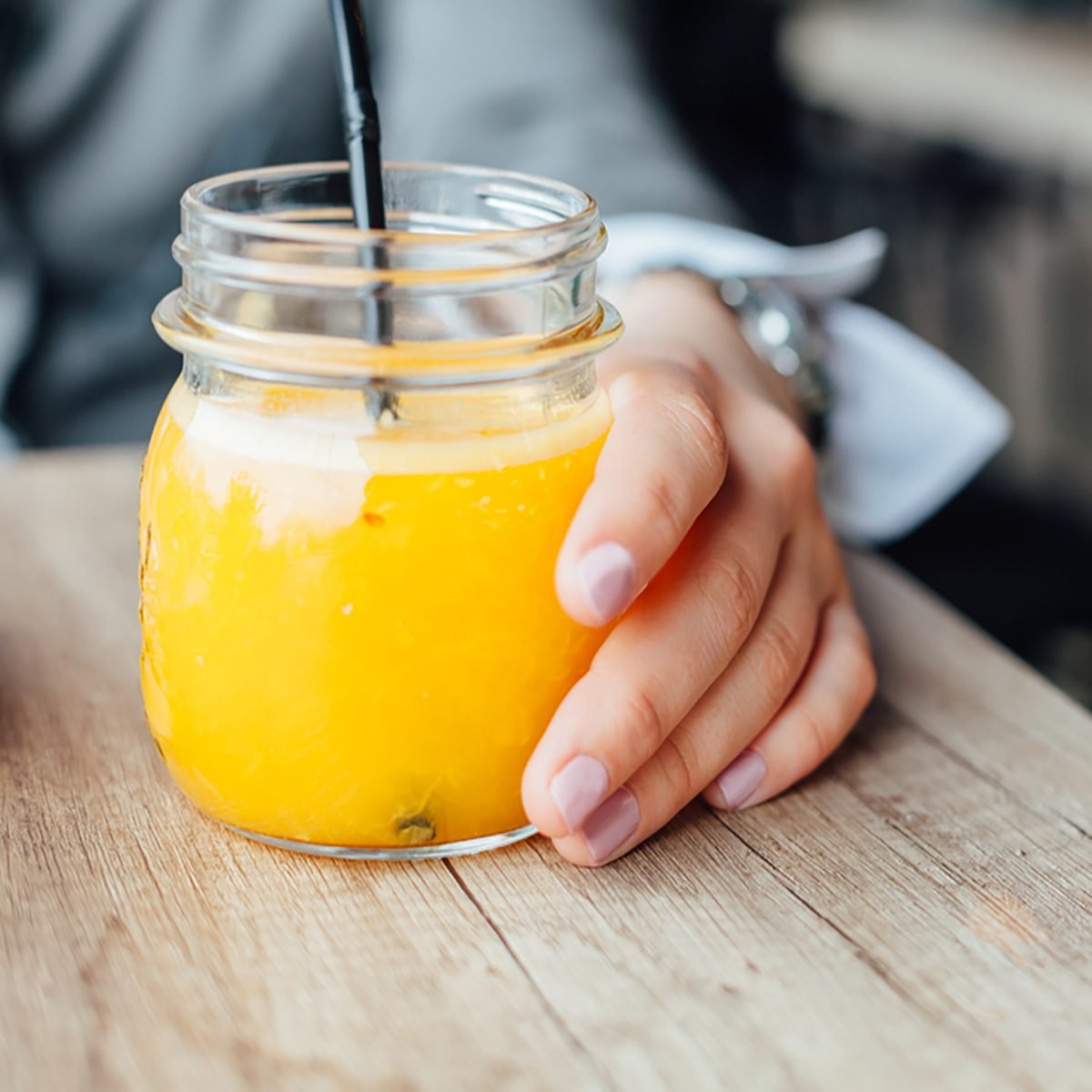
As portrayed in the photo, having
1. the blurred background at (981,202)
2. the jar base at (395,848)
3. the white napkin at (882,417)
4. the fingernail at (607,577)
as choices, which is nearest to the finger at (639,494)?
the fingernail at (607,577)

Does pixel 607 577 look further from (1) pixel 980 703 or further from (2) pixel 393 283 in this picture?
(1) pixel 980 703

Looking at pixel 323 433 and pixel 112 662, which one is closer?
pixel 323 433

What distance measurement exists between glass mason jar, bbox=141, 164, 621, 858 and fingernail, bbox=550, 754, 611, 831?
0.10ft

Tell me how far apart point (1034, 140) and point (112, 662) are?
6.55 ft

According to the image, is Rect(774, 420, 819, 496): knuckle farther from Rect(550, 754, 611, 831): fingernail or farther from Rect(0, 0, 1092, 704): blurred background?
Rect(0, 0, 1092, 704): blurred background

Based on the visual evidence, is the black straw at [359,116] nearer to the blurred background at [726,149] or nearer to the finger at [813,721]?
the finger at [813,721]

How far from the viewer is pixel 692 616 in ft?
1.83

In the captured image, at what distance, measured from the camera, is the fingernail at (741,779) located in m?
0.59

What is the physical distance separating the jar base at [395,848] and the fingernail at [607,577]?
0.11m

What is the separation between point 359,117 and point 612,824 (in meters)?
0.28

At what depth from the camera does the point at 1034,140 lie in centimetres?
226

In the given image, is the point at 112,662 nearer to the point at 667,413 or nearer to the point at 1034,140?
the point at 667,413

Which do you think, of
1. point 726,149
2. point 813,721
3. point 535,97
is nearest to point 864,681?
point 813,721

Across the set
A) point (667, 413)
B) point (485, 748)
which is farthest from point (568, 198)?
point (485, 748)
